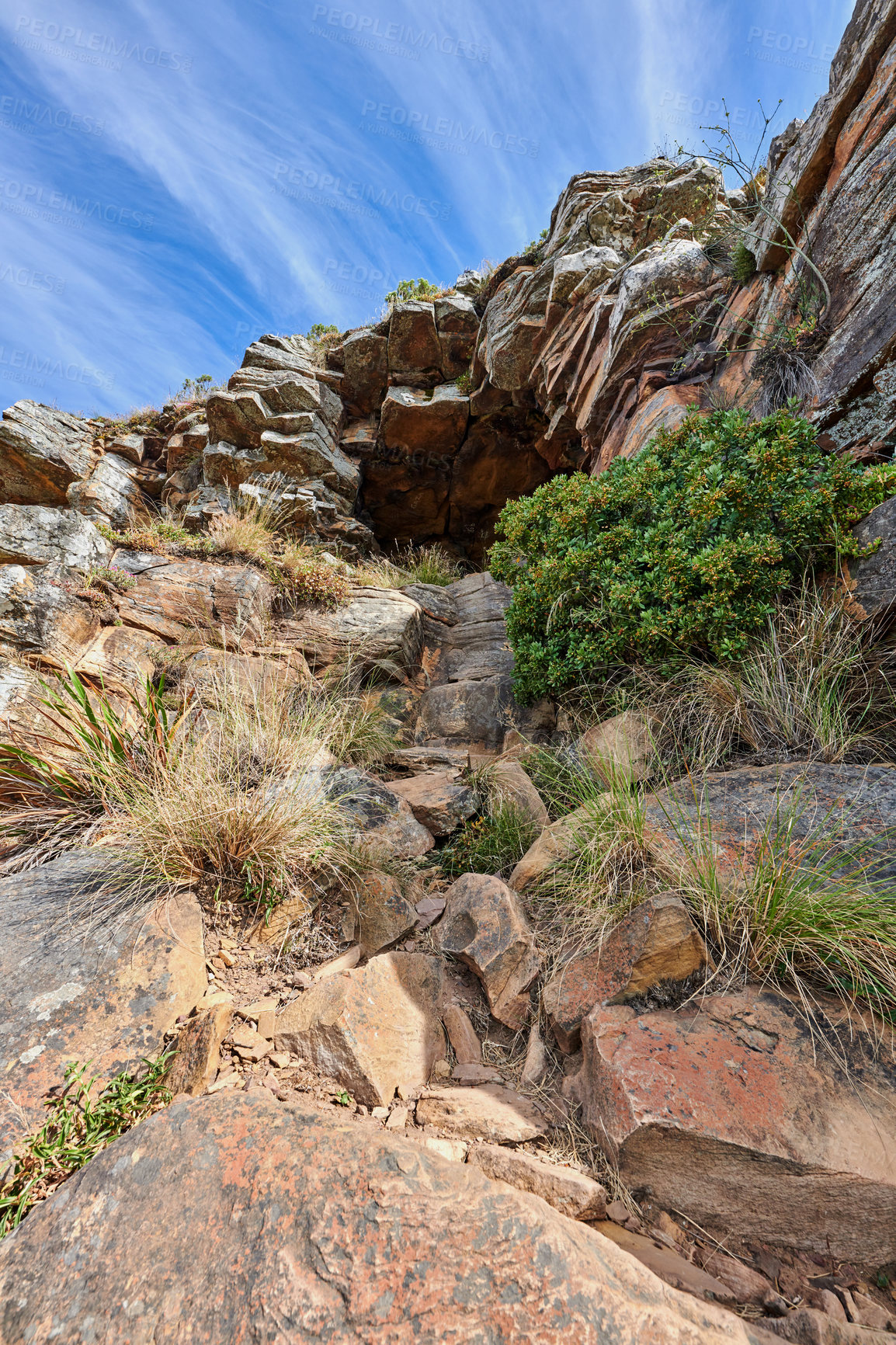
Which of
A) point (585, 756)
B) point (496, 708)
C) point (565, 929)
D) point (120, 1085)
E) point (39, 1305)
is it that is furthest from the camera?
point (496, 708)

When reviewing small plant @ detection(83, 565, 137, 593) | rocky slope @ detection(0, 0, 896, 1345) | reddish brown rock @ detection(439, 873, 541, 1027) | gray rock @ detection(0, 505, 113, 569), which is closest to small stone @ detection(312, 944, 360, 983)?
rocky slope @ detection(0, 0, 896, 1345)

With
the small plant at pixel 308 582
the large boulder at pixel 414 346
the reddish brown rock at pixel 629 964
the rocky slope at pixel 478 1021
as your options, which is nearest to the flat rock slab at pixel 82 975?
the rocky slope at pixel 478 1021

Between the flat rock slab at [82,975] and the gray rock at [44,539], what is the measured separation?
17.2 feet

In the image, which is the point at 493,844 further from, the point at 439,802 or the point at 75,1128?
the point at 75,1128

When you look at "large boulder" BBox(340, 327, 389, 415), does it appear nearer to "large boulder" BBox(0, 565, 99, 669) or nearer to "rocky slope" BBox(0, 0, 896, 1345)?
"rocky slope" BBox(0, 0, 896, 1345)

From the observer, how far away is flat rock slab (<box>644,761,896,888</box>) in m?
2.61

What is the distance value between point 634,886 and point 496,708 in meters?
3.73

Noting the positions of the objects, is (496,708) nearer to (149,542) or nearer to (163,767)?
(163,767)

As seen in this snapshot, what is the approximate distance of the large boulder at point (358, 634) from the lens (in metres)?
7.17

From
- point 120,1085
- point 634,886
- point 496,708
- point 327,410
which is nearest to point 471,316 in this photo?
point 327,410

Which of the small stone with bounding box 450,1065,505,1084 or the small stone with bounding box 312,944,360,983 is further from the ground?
the small stone with bounding box 312,944,360,983

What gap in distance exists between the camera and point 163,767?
3.50 meters

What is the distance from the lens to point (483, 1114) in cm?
217

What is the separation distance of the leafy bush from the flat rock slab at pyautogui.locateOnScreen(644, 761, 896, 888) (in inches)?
45.7
